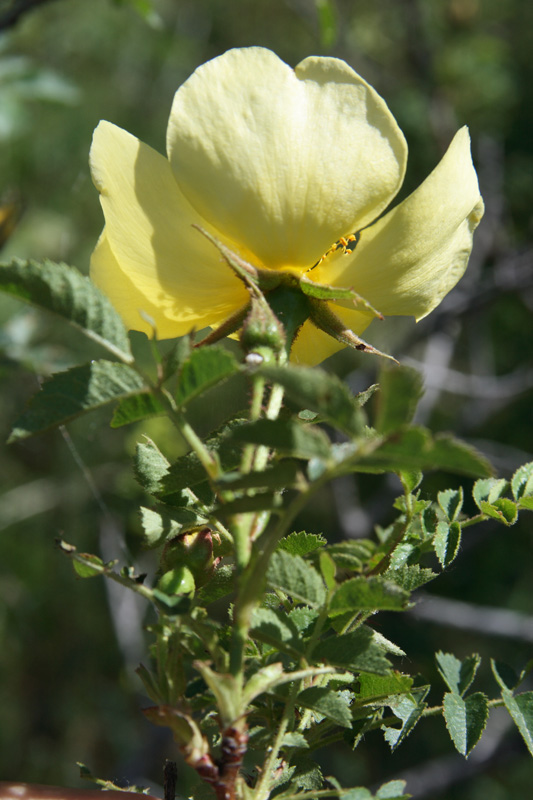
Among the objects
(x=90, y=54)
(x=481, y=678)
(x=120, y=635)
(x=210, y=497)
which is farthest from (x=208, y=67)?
(x=90, y=54)

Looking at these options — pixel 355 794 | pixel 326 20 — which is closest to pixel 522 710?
pixel 355 794

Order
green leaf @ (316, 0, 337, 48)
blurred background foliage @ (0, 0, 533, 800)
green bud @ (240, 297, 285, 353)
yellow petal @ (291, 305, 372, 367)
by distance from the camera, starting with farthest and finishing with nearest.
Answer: blurred background foliage @ (0, 0, 533, 800), green leaf @ (316, 0, 337, 48), yellow petal @ (291, 305, 372, 367), green bud @ (240, 297, 285, 353)

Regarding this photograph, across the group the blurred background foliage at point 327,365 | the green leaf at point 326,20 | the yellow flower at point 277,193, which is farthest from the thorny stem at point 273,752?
the blurred background foliage at point 327,365

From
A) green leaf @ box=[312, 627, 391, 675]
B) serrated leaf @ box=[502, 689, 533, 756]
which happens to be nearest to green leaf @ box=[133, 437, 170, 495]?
green leaf @ box=[312, 627, 391, 675]

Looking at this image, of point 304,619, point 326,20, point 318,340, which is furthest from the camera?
point 326,20

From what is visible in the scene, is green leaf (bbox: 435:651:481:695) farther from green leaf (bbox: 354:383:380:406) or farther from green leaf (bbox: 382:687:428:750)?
green leaf (bbox: 354:383:380:406)

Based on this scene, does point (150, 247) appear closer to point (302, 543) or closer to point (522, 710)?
point (302, 543)

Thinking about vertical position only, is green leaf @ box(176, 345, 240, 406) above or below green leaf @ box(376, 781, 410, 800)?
above
